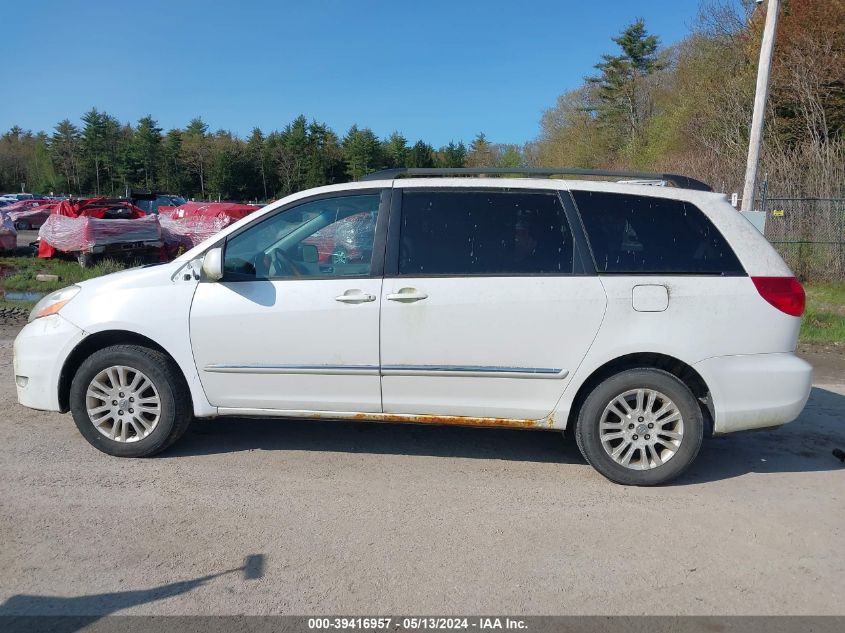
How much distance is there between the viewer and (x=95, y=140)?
205 feet

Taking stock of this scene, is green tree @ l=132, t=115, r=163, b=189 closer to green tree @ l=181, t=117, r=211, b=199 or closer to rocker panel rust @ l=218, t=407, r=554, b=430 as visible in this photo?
green tree @ l=181, t=117, r=211, b=199

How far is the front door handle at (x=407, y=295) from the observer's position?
13.8ft

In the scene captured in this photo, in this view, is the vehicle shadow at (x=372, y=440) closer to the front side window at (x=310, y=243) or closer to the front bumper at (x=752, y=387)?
the front bumper at (x=752, y=387)

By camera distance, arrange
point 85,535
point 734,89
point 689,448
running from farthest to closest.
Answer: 1. point 734,89
2. point 689,448
3. point 85,535

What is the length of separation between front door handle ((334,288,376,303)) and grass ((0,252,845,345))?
716 cm

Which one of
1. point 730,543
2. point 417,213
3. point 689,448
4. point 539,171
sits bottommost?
point 730,543

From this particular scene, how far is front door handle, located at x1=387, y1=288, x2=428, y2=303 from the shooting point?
421 cm

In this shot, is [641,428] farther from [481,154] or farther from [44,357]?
[481,154]

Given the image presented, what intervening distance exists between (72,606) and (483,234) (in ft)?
9.85

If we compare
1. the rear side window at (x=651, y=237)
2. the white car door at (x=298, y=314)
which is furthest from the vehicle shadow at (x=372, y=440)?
the rear side window at (x=651, y=237)

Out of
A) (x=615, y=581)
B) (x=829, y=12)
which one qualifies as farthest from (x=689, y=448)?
(x=829, y=12)

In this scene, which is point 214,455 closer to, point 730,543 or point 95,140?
point 730,543

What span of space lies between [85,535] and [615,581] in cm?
274

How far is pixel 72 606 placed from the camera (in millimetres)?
2922
